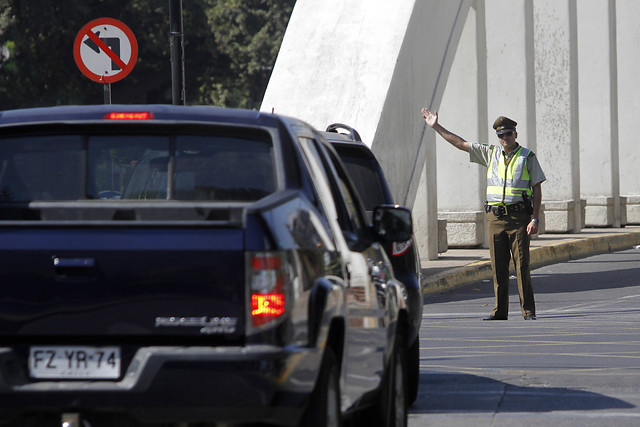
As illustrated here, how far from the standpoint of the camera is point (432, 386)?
9203 millimetres

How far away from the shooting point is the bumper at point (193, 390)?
193 inches

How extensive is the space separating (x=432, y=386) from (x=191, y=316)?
172 inches

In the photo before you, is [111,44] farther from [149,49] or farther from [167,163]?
[149,49]

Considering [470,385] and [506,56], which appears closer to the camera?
[470,385]

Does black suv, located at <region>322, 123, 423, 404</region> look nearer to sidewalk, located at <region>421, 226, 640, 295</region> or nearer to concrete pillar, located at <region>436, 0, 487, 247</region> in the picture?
sidewalk, located at <region>421, 226, 640, 295</region>

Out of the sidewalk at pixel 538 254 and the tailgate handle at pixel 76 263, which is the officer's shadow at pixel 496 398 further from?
the sidewalk at pixel 538 254

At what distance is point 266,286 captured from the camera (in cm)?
502

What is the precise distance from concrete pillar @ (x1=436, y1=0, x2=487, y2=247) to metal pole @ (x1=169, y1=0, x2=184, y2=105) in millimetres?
7137

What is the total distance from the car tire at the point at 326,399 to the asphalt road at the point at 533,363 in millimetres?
2428

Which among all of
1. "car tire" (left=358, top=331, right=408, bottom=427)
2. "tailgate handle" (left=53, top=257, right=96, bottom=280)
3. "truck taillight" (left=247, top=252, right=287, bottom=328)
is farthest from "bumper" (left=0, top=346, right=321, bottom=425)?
"car tire" (left=358, top=331, right=408, bottom=427)

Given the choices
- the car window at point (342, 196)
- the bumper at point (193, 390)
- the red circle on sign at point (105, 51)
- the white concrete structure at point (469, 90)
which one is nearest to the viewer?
the bumper at point (193, 390)

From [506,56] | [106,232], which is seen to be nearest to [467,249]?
[506,56]

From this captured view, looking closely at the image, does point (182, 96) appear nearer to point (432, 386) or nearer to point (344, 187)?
point (432, 386)

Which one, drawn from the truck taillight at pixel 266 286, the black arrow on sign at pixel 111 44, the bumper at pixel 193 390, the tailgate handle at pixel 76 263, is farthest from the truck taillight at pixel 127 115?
the black arrow on sign at pixel 111 44
